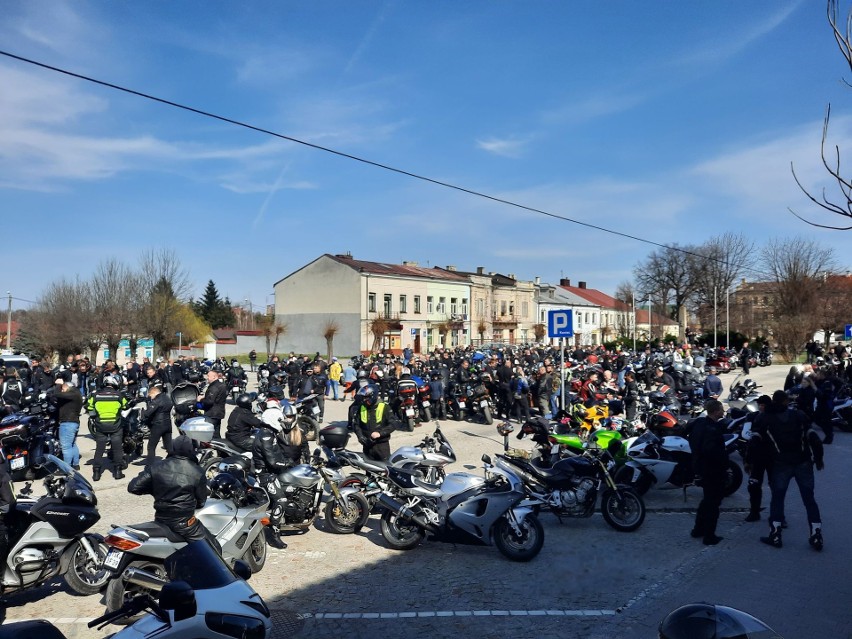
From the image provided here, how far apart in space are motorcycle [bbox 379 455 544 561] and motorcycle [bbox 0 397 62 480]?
596 cm

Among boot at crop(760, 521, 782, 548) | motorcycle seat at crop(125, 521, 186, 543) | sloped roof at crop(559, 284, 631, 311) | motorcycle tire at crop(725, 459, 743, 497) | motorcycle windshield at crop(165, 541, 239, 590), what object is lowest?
boot at crop(760, 521, 782, 548)

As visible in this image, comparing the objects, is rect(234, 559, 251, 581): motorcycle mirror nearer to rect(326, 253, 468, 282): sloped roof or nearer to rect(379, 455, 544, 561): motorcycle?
rect(379, 455, 544, 561): motorcycle

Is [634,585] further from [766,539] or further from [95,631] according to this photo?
[95,631]

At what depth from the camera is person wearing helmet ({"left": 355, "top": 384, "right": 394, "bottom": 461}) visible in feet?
31.1

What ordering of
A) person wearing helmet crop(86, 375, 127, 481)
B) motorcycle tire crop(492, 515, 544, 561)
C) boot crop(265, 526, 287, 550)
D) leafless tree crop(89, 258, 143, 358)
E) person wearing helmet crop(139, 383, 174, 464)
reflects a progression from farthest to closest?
leafless tree crop(89, 258, 143, 358), person wearing helmet crop(139, 383, 174, 464), person wearing helmet crop(86, 375, 127, 481), boot crop(265, 526, 287, 550), motorcycle tire crop(492, 515, 544, 561)

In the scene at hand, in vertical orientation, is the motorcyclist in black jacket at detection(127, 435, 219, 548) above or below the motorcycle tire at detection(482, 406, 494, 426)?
above

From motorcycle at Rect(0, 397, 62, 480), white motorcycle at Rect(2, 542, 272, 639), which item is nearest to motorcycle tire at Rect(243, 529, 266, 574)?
white motorcycle at Rect(2, 542, 272, 639)

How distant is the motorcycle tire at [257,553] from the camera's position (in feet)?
21.1

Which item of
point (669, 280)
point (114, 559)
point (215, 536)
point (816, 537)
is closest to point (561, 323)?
point (816, 537)

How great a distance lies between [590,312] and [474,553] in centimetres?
7324

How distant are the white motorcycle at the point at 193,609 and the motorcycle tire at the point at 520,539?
11.1ft

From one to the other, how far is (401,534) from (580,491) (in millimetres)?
2255

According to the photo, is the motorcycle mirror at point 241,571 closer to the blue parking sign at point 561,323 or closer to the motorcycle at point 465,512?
the motorcycle at point 465,512

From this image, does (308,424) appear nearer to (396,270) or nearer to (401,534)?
(401,534)
